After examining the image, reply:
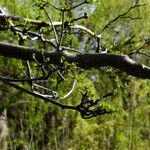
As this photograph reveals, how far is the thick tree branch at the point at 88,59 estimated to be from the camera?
491 cm

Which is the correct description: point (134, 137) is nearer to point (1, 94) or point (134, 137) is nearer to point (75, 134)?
point (75, 134)

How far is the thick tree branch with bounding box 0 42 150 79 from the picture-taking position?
4910 mm

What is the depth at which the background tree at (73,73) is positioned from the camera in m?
4.46

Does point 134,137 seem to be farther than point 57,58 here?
Yes

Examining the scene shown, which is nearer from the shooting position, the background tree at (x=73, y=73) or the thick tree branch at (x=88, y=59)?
the background tree at (x=73, y=73)

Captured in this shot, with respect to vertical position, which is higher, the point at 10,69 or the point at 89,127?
the point at 10,69

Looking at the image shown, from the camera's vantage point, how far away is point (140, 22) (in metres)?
17.6

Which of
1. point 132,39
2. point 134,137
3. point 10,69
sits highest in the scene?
point 132,39

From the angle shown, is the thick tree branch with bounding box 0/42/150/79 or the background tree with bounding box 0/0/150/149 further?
the thick tree branch with bounding box 0/42/150/79

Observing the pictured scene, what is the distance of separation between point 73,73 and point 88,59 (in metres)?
0.83

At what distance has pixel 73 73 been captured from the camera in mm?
4297

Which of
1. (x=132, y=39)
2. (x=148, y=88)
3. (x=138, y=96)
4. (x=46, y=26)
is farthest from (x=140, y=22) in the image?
(x=46, y=26)

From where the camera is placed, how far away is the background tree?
4.46m

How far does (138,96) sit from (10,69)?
4.41 m
